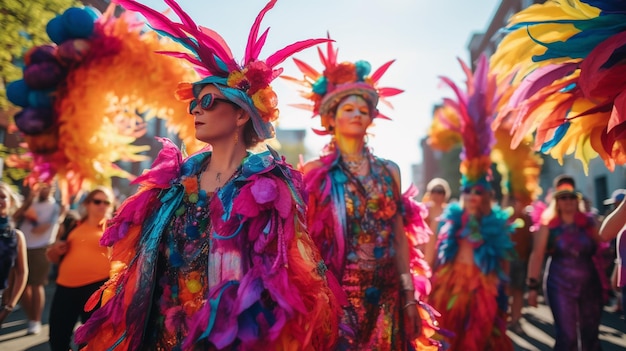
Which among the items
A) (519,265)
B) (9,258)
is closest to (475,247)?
(519,265)

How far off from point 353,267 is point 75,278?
2557 millimetres

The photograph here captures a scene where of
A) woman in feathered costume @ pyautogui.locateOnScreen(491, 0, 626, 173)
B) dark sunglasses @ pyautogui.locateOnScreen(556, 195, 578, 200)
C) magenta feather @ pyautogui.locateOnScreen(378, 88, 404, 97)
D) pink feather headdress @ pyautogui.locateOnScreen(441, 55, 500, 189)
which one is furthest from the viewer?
dark sunglasses @ pyautogui.locateOnScreen(556, 195, 578, 200)

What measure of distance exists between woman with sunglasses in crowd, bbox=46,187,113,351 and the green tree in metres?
1.85

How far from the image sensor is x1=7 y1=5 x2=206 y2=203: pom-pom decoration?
352 cm

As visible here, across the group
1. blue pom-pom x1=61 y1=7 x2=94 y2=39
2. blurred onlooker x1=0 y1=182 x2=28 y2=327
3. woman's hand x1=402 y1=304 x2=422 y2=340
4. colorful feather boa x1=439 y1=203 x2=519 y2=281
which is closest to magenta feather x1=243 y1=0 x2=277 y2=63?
woman's hand x1=402 y1=304 x2=422 y2=340

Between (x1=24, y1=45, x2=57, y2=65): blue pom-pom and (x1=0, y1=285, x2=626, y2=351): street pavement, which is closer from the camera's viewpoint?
(x1=24, y1=45, x2=57, y2=65): blue pom-pom

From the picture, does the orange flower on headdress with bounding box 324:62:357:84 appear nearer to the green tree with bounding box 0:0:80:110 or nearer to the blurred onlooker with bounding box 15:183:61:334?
the green tree with bounding box 0:0:80:110

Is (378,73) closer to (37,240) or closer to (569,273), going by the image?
(569,273)

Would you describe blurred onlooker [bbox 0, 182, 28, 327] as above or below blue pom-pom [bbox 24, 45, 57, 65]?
below

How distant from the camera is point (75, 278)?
394 centimetres

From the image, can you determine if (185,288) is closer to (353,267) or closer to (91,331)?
(91,331)

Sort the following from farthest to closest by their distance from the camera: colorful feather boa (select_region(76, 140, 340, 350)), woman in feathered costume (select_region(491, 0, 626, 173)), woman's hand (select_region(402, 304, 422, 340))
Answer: woman's hand (select_region(402, 304, 422, 340)), woman in feathered costume (select_region(491, 0, 626, 173)), colorful feather boa (select_region(76, 140, 340, 350))

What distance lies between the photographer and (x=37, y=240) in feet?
20.5

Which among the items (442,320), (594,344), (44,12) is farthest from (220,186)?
(44,12)
